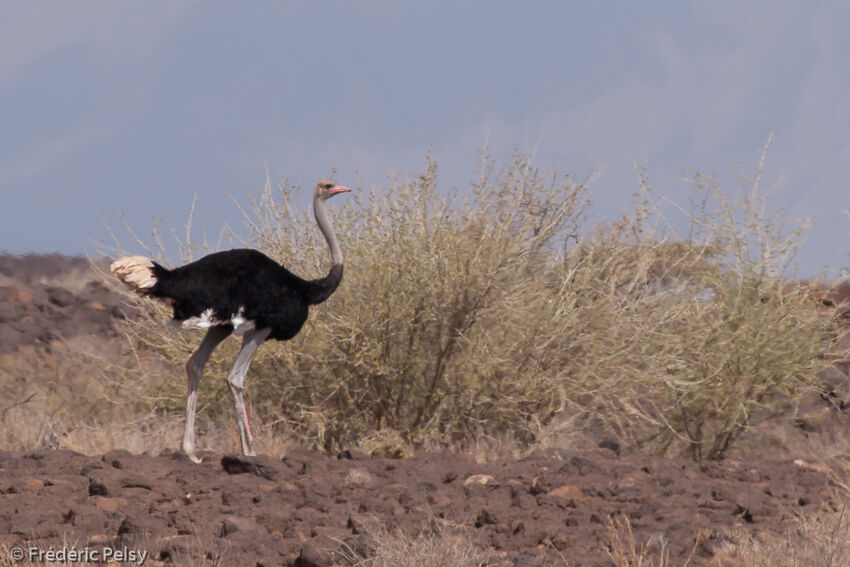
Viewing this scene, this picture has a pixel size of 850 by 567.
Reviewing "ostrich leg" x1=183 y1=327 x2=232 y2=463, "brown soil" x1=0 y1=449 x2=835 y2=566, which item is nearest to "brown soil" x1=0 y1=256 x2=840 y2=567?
"brown soil" x1=0 y1=449 x2=835 y2=566

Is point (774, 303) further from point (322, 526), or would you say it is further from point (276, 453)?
point (322, 526)

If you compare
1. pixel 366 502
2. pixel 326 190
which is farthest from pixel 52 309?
pixel 366 502

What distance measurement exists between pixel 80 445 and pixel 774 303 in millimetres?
7314

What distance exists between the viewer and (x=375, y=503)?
6.81 meters

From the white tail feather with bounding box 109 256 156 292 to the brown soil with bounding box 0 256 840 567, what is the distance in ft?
4.41

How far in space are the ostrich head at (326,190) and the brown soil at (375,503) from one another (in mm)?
2645

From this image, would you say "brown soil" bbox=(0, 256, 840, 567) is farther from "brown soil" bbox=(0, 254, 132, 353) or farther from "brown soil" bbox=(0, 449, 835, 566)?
"brown soil" bbox=(0, 254, 132, 353)

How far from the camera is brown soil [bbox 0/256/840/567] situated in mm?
5871

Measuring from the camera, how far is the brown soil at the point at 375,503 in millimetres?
5871

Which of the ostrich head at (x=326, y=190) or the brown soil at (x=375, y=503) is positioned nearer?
the brown soil at (x=375, y=503)

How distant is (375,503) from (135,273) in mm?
3102

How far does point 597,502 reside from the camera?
7.12 meters

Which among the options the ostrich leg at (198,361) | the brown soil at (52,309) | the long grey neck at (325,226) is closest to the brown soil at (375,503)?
the ostrich leg at (198,361)

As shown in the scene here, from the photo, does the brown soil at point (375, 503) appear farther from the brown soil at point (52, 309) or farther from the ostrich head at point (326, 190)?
the brown soil at point (52, 309)
